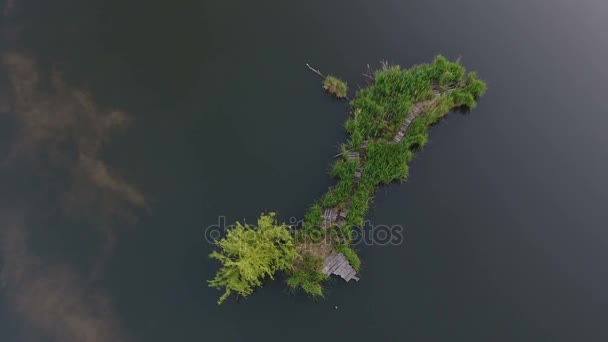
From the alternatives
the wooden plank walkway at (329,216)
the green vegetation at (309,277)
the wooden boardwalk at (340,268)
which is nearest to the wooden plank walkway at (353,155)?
the wooden plank walkway at (329,216)

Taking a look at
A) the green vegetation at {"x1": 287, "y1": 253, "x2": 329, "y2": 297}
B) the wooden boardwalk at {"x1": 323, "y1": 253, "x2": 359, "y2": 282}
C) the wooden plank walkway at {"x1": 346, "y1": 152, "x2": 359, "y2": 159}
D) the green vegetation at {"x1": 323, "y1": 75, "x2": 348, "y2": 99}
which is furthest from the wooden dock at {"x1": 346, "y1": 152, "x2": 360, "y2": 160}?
the green vegetation at {"x1": 287, "y1": 253, "x2": 329, "y2": 297}

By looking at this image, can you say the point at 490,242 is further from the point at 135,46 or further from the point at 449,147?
the point at 135,46

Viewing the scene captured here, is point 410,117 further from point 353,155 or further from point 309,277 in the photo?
point 309,277

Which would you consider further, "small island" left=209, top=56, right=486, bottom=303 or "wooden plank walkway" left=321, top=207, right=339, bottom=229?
"wooden plank walkway" left=321, top=207, right=339, bottom=229

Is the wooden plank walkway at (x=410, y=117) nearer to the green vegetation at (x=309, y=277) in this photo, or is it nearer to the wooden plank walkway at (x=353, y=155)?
the wooden plank walkway at (x=353, y=155)

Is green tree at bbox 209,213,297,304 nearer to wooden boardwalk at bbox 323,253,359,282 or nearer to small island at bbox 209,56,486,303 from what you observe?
small island at bbox 209,56,486,303

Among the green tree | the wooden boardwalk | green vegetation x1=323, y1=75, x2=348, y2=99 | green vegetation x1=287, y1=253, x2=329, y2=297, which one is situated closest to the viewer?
the green tree

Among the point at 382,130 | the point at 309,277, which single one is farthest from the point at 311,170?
the point at 309,277
